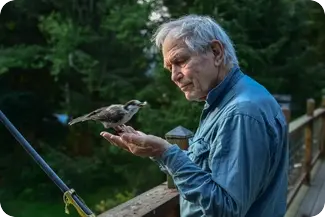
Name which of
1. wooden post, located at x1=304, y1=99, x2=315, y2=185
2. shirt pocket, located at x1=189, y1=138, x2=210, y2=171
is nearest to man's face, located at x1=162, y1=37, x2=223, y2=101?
shirt pocket, located at x1=189, y1=138, x2=210, y2=171

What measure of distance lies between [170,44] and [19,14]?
10.5 meters

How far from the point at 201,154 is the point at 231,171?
5.1 inches

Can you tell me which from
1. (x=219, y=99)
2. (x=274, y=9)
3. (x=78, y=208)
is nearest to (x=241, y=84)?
(x=219, y=99)

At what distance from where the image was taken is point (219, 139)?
48.4 inches

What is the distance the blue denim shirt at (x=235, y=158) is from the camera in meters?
1.20

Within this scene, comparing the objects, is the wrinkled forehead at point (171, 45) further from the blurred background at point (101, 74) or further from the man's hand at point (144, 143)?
the blurred background at point (101, 74)

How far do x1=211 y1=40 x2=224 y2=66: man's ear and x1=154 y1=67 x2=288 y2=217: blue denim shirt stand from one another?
4 centimetres

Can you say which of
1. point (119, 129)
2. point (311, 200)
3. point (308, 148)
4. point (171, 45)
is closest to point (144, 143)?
point (119, 129)

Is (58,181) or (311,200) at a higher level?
(58,181)

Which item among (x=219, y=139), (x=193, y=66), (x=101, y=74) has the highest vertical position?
(x=193, y=66)

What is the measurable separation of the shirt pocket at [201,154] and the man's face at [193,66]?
0.40 feet

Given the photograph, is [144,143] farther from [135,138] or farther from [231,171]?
[231,171]

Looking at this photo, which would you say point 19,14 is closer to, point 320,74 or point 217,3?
point 217,3

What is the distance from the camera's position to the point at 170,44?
1.33m
